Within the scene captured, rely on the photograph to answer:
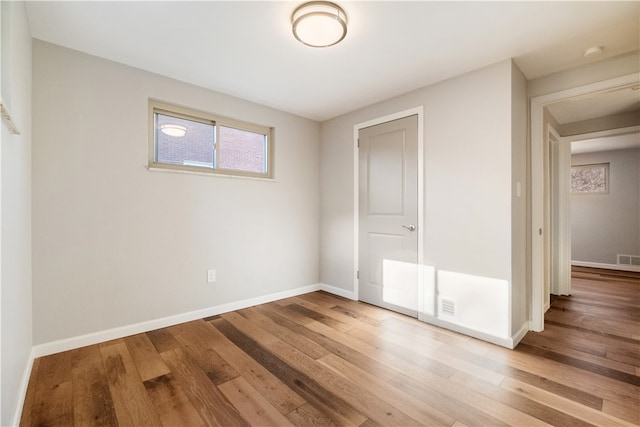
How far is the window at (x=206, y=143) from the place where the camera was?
2715 mm

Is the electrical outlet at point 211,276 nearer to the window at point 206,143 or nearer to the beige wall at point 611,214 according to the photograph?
the window at point 206,143

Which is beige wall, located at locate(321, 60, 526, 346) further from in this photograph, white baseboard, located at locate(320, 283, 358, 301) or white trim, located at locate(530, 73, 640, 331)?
white baseboard, located at locate(320, 283, 358, 301)

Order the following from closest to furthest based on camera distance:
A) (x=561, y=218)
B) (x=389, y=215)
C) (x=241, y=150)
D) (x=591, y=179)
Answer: (x=389, y=215) < (x=241, y=150) < (x=561, y=218) < (x=591, y=179)

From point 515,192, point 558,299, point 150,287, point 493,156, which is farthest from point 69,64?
point 558,299

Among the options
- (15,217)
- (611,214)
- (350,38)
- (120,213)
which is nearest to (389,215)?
(350,38)

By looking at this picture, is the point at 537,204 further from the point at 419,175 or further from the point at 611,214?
the point at 611,214

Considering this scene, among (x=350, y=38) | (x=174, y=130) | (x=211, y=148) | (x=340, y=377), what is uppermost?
(x=350, y=38)

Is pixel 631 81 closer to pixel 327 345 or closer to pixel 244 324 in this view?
pixel 327 345

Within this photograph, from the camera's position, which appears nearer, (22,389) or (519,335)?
(22,389)

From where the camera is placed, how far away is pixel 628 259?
17.1 ft

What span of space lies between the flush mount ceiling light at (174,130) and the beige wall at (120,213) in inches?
8.4

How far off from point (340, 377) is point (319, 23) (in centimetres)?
229

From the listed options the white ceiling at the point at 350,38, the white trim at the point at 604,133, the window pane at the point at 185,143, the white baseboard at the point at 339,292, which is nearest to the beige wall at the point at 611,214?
the white trim at the point at 604,133

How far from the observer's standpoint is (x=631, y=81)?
2.18 metres
